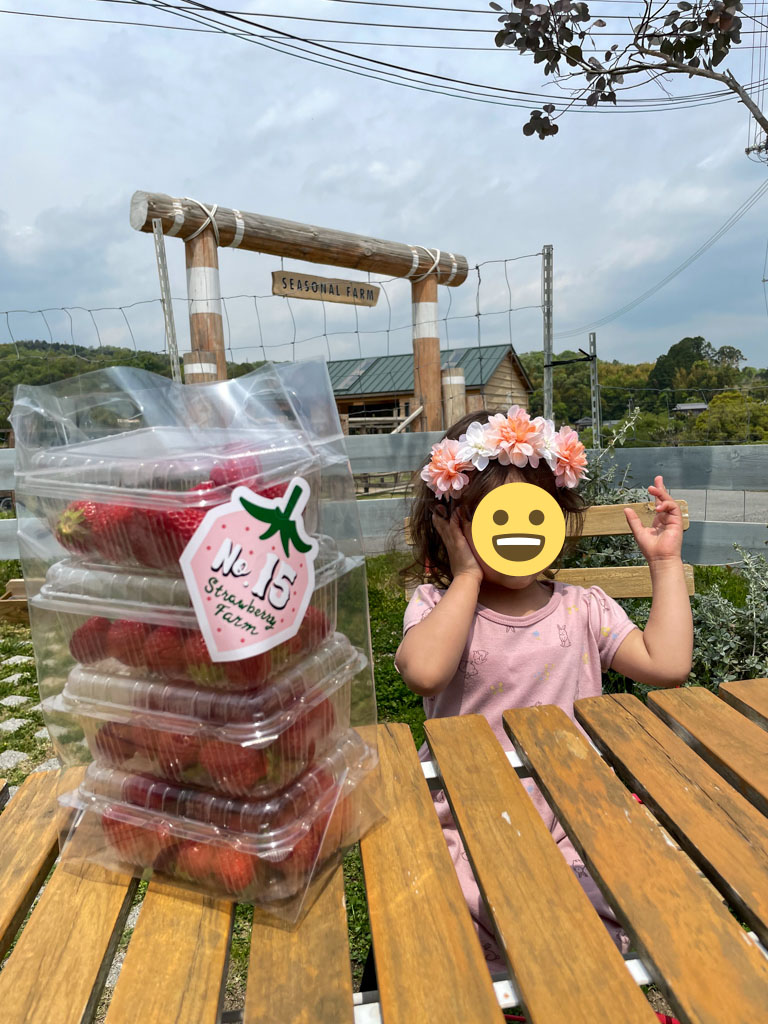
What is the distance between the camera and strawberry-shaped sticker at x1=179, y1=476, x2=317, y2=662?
66 centimetres

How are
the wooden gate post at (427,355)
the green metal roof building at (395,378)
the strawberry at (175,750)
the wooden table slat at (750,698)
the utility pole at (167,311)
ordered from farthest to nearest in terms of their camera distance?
1. the green metal roof building at (395,378)
2. the wooden gate post at (427,355)
3. the utility pole at (167,311)
4. the wooden table slat at (750,698)
5. the strawberry at (175,750)

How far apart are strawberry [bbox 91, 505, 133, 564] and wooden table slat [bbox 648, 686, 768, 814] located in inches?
33.6

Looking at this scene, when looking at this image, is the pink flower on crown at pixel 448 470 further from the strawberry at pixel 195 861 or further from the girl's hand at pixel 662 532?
the strawberry at pixel 195 861

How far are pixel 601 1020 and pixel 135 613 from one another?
571 mm

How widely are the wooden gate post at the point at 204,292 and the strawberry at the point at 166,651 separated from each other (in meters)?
2.98

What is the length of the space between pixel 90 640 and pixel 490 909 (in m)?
0.52

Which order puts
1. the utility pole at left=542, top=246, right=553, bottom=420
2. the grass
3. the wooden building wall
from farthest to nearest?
the wooden building wall < the utility pole at left=542, top=246, right=553, bottom=420 < the grass

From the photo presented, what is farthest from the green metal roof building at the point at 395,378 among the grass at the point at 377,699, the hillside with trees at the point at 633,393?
the grass at the point at 377,699

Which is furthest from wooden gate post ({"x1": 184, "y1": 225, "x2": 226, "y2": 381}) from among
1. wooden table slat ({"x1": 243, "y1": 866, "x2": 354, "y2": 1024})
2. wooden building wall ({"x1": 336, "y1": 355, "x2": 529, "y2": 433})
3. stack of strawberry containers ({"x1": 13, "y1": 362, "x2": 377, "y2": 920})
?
wooden building wall ({"x1": 336, "y1": 355, "x2": 529, "y2": 433})

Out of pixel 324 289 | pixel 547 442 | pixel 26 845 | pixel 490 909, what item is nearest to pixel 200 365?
pixel 324 289

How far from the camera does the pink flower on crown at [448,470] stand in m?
1.35

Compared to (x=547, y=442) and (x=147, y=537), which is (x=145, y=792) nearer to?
(x=147, y=537)

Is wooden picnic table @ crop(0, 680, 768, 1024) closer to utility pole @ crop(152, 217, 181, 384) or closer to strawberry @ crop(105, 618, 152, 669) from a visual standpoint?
strawberry @ crop(105, 618, 152, 669)

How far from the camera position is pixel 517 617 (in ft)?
4.87
